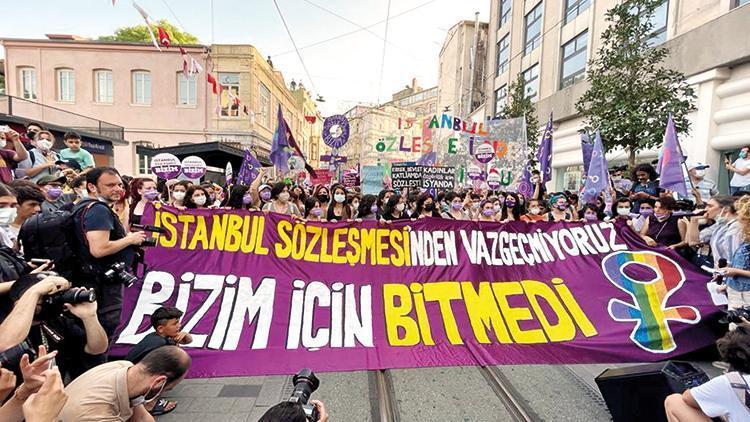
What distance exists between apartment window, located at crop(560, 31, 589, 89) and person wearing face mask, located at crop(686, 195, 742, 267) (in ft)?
48.3

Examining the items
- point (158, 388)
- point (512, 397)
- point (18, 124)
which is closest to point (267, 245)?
point (158, 388)

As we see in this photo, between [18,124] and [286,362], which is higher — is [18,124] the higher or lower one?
the higher one

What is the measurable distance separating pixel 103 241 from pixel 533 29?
2544cm

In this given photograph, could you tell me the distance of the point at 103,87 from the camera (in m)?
25.0

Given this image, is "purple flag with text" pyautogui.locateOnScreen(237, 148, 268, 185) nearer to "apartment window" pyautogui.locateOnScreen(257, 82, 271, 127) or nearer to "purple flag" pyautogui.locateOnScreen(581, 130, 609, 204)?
"purple flag" pyautogui.locateOnScreen(581, 130, 609, 204)

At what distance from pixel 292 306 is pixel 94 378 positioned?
6.90 ft

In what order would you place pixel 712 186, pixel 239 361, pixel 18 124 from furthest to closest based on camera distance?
1. pixel 18 124
2. pixel 712 186
3. pixel 239 361

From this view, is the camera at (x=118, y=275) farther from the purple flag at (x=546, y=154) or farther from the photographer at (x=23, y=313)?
the purple flag at (x=546, y=154)

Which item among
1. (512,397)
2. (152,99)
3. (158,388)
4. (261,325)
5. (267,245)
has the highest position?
(152,99)

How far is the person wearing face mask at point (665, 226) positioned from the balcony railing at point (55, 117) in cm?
2049

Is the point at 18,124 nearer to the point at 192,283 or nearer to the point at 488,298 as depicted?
the point at 192,283

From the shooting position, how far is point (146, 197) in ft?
16.8

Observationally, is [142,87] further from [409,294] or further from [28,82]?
[409,294]

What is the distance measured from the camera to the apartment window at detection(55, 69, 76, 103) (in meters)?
24.7
